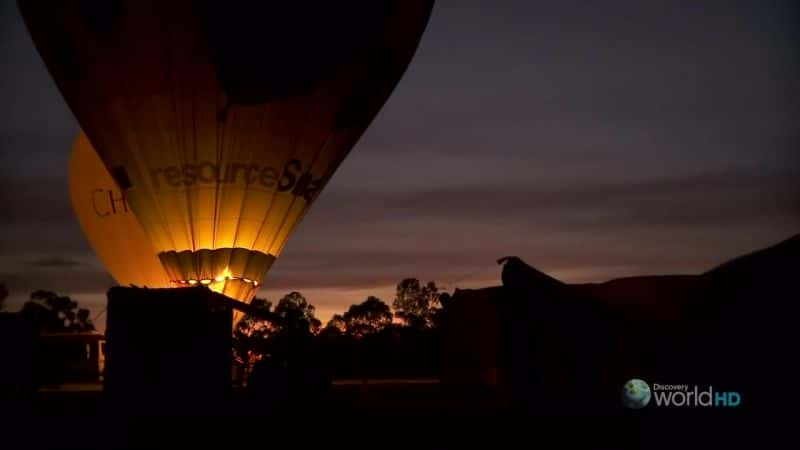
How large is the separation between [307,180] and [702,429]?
11.3 m

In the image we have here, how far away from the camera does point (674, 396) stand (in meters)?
11.3

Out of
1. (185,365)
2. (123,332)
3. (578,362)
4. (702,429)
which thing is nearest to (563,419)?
(578,362)

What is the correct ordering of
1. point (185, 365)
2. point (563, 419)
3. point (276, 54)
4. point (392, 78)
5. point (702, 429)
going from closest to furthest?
1. point (702, 429)
2. point (563, 419)
3. point (185, 365)
4. point (276, 54)
5. point (392, 78)

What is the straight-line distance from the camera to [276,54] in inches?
782

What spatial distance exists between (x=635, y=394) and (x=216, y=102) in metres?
10.6

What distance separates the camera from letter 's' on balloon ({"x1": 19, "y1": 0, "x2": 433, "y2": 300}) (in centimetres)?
1964

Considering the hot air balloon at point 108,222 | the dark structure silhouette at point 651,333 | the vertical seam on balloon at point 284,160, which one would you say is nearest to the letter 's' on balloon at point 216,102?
the vertical seam on balloon at point 284,160

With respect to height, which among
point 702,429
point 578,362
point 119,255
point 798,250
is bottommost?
point 702,429

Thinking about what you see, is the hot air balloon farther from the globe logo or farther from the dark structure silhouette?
the globe logo

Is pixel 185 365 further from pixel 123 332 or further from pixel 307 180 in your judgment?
pixel 307 180

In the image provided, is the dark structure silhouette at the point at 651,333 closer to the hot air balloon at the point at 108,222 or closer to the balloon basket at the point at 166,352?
the balloon basket at the point at 166,352

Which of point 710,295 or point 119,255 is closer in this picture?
point 710,295

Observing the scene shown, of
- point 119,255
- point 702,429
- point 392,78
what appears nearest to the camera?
point 702,429

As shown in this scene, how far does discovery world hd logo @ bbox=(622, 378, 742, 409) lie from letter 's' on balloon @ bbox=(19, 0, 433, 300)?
9943 mm
